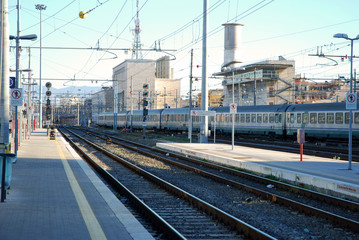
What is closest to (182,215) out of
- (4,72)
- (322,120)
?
(4,72)

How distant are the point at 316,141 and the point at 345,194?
26.6 metres

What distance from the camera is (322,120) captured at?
109 feet

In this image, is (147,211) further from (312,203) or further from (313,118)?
(313,118)

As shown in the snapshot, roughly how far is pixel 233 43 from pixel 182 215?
9144cm

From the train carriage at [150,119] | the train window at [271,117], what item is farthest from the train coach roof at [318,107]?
the train carriage at [150,119]

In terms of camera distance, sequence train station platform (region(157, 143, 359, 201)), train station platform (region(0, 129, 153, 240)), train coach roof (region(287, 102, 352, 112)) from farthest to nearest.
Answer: train coach roof (region(287, 102, 352, 112)) < train station platform (region(157, 143, 359, 201)) < train station platform (region(0, 129, 153, 240))

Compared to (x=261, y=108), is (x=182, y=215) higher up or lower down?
lower down

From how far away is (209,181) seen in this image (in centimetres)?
1530

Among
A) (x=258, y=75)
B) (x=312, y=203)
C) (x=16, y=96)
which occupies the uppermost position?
(x=258, y=75)

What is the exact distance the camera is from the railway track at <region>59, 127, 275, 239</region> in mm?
7902

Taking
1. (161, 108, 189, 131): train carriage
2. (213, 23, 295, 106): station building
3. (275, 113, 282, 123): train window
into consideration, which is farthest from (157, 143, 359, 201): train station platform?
(213, 23, 295, 106): station building

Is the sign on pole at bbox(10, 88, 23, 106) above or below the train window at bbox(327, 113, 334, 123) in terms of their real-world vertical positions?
above

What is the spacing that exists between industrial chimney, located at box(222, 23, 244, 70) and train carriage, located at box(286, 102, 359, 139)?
200 ft

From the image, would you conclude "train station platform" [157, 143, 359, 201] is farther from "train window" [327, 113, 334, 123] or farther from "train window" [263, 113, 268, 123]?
"train window" [263, 113, 268, 123]
